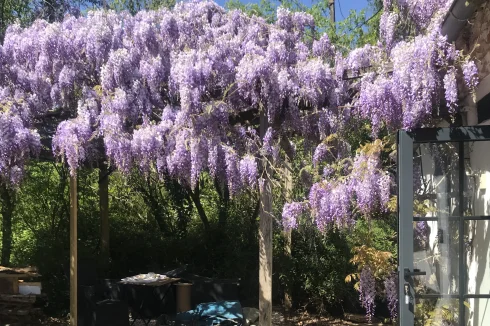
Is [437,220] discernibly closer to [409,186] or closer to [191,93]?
[409,186]

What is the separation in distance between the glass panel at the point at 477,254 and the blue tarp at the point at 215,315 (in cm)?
246

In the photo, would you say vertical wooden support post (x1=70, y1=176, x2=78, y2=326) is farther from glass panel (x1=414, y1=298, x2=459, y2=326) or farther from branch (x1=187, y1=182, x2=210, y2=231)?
glass panel (x1=414, y1=298, x2=459, y2=326)

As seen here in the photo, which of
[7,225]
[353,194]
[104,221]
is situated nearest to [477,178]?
[353,194]


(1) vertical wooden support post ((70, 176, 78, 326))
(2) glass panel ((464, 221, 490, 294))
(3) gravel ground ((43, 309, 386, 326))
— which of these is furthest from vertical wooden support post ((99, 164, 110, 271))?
(2) glass panel ((464, 221, 490, 294))

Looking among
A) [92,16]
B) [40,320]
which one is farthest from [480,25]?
[40,320]

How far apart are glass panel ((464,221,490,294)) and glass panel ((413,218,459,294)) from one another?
0.07m

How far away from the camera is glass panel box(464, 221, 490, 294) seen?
10.7 feet

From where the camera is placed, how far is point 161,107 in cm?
489

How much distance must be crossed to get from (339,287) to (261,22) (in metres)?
3.42

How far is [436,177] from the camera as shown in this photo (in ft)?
11.3

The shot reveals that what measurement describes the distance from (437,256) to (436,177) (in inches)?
19.2

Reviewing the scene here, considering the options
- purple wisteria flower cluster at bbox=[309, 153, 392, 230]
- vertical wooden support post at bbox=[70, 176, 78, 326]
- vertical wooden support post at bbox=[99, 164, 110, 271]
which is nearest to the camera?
A: purple wisteria flower cluster at bbox=[309, 153, 392, 230]

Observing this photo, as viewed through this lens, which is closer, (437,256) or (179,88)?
(437,256)

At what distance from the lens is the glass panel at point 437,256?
3.27 metres
